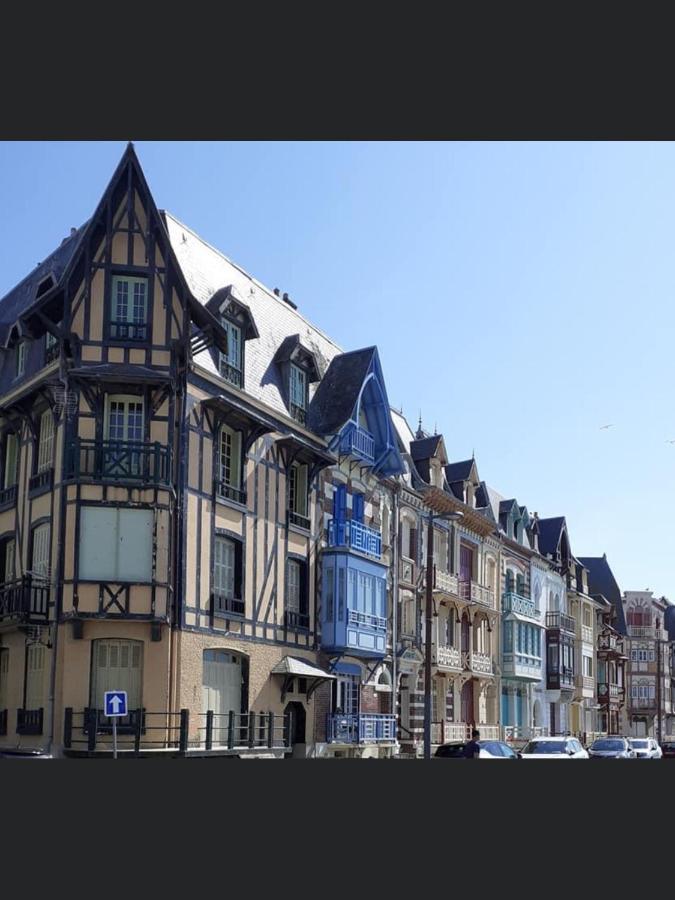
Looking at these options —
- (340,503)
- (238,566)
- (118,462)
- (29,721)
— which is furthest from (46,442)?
(340,503)

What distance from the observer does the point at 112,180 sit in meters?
27.7

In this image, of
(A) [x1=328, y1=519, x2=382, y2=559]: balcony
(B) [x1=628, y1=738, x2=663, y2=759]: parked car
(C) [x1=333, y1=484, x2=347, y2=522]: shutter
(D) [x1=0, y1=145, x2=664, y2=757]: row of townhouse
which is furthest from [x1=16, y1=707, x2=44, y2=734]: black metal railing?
(B) [x1=628, y1=738, x2=663, y2=759]: parked car

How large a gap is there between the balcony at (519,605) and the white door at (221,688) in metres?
23.6

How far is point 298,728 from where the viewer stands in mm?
32344

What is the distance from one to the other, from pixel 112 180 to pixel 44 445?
656 centimetres

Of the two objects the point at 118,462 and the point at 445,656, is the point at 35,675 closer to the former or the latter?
the point at 118,462

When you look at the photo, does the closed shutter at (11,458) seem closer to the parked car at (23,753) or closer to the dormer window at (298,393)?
the parked car at (23,753)

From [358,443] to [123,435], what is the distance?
1013 centimetres

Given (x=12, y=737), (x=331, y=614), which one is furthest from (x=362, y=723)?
(x=12, y=737)

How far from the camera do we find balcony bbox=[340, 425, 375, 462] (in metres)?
34.6

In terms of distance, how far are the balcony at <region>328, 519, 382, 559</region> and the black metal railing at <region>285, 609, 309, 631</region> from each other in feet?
8.43

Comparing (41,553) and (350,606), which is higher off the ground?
(41,553)

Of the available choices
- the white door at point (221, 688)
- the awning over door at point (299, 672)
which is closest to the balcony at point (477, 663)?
the awning over door at point (299, 672)

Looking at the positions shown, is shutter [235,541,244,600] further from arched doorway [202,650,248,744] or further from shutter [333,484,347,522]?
→ shutter [333,484,347,522]
